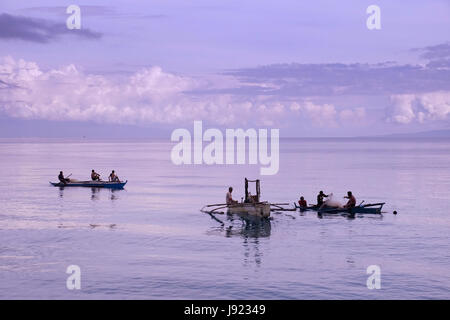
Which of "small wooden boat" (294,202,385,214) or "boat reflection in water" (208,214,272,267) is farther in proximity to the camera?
"small wooden boat" (294,202,385,214)

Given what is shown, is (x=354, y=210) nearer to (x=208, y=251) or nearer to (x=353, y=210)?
(x=353, y=210)

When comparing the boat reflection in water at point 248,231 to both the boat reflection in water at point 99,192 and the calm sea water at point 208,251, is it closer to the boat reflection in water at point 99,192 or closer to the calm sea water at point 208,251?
the calm sea water at point 208,251

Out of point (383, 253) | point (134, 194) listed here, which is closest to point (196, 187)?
point (134, 194)

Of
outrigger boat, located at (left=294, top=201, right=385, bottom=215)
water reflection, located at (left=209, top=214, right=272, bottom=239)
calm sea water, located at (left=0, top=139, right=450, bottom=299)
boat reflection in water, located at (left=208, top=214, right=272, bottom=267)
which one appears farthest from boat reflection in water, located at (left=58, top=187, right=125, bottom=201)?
outrigger boat, located at (left=294, top=201, right=385, bottom=215)

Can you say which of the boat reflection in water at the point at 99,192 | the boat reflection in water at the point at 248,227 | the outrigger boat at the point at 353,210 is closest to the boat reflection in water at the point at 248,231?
the boat reflection in water at the point at 248,227

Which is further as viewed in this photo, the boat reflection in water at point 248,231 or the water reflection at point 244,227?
the water reflection at point 244,227

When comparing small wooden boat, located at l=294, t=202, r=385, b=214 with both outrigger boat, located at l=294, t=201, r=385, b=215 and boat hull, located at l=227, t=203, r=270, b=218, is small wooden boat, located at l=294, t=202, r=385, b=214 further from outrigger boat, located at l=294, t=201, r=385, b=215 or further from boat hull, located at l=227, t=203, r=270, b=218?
boat hull, located at l=227, t=203, r=270, b=218

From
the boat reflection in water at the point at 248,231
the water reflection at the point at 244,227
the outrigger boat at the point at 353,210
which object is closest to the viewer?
the boat reflection in water at the point at 248,231

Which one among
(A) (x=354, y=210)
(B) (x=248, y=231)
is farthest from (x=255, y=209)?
(A) (x=354, y=210)

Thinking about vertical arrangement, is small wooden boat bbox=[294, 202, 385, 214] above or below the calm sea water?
above

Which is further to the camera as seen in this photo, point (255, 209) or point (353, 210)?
point (353, 210)

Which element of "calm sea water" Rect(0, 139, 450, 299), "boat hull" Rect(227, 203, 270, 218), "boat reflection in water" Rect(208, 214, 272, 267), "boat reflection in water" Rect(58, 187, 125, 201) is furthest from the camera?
"boat reflection in water" Rect(58, 187, 125, 201)
